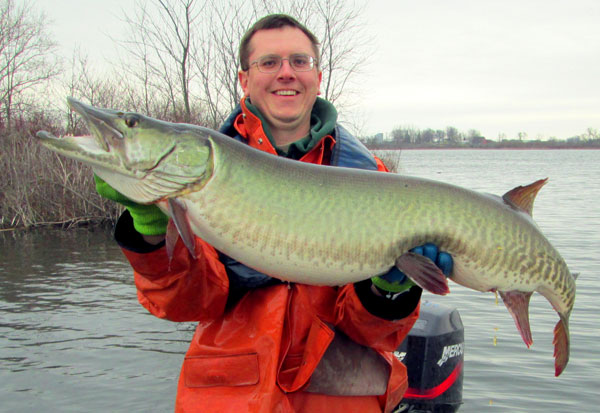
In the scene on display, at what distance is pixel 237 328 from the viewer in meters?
2.52

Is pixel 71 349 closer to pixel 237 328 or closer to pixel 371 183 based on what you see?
pixel 237 328

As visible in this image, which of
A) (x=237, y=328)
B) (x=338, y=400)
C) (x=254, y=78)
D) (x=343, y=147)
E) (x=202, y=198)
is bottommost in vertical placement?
(x=338, y=400)

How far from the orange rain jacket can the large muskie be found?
24 centimetres

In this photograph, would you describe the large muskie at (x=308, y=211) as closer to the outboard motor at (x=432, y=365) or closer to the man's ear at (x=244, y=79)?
the man's ear at (x=244, y=79)

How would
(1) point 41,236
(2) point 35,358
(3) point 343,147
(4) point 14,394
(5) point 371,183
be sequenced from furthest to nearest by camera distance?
1. (1) point 41,236
2. (2) point 35,358
3. (4) point 14,394
4. (3) point 343,147
5. (5) point 371,183

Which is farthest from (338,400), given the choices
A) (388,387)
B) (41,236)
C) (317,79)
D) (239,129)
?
(41,236)

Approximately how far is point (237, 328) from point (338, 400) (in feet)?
1.85

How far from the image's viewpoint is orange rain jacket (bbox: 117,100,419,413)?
233 cm

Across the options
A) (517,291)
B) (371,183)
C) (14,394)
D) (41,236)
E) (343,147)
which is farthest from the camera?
(41,236)

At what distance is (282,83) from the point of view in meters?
2.72

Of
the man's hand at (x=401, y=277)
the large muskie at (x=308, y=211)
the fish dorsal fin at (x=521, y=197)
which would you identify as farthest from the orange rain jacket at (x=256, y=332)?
the fish dorsal fin at (x=521, y=197)

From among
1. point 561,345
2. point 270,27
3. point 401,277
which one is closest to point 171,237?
point 401,277

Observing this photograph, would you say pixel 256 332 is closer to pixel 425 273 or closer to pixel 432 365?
pixel 425 273

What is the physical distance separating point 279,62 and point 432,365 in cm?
211
